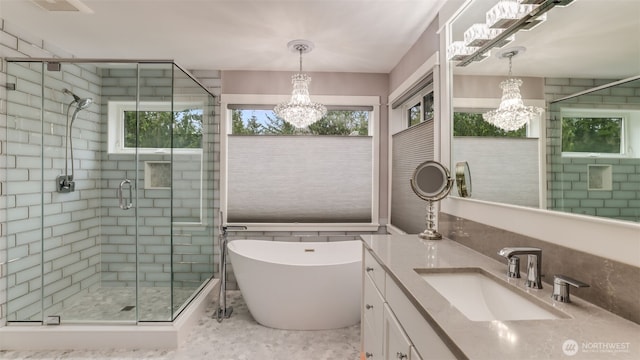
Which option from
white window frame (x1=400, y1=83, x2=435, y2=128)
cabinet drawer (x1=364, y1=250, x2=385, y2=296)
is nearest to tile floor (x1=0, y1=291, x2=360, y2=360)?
cabinet drawer (x1=364, y1=250, x2=385, y2=296)

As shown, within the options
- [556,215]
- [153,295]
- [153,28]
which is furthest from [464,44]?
[153,295]

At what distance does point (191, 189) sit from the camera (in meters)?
2.88

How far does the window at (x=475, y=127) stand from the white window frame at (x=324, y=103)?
1535 mm

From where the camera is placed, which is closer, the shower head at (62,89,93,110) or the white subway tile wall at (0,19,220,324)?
the white subway tile wall at (0,19,220,324)

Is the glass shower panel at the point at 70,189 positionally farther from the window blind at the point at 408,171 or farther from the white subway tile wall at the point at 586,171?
the white subway tile wall at the point at 586,171

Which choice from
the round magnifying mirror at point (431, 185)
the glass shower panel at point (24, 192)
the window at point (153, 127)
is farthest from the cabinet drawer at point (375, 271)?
the glass shower panel at point (24, 192)

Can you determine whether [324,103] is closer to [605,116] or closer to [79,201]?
[79,201]

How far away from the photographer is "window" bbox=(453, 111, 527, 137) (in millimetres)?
1324

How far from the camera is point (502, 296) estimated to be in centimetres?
109

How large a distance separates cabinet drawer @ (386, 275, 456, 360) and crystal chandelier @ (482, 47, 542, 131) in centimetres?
84

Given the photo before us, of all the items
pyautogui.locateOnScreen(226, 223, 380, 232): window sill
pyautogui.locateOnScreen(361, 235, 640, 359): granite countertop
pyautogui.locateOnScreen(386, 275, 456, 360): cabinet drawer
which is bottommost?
pyautogui.locateOnScreen(226, 223, 380, 232): window sill

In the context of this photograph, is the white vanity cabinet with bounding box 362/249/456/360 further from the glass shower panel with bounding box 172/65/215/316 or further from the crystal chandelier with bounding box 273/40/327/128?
the glass shower panel with bounding box 172/65/215/316

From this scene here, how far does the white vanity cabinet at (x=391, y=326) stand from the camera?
855 mm

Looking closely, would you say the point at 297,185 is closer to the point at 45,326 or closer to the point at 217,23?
the point at 217,23
